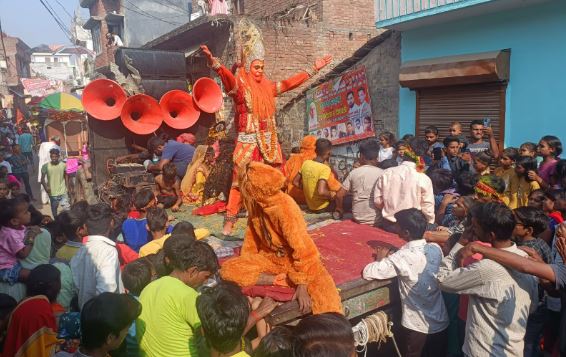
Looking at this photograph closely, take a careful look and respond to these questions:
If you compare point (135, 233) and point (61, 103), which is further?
point (61, 103)

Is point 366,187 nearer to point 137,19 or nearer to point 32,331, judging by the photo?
point 32,331

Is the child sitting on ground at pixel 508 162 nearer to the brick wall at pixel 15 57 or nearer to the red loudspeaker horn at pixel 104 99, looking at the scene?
the red loudspeaker horn at pixel 104 99

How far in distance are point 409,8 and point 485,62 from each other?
5.68 ft

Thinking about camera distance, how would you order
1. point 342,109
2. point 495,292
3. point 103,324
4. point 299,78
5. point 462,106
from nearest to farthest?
point 103,324
point 495,292
point 299,78
point 462,106
point 342,109

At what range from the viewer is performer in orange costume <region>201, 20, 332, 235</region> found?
5789mm

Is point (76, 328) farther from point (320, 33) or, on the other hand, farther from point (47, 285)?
point (320, 33)

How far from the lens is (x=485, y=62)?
7.12 meters

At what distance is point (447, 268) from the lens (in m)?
3.37

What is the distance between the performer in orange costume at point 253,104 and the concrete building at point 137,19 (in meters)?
20.3

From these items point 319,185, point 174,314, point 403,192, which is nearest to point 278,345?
point 174,314

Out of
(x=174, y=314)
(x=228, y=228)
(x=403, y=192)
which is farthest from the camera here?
(x=228, y=228)

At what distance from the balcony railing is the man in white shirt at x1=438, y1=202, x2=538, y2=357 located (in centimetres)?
506

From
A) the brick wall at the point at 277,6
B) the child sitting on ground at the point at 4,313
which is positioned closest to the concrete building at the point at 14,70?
the brick wall at the point at 277,6

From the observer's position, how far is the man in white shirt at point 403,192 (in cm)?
463
